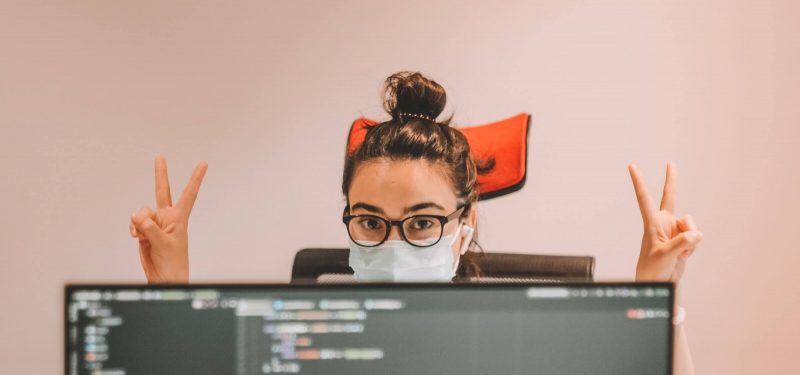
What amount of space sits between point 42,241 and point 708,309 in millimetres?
2162

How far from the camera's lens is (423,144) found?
4.00 ft

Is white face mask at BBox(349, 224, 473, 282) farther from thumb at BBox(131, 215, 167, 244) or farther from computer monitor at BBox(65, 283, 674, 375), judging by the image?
computer monitor at BBox(65, 283, 674, 375)

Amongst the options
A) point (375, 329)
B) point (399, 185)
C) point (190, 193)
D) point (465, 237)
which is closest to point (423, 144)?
point (399, 185)

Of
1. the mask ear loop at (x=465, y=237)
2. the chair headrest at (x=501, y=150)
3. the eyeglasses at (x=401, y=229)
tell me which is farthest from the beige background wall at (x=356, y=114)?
the eyeglasses at (x=401, y=229)

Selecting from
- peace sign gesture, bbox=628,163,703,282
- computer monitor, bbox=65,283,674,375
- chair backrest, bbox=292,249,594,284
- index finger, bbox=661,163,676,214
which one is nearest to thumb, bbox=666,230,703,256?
peace sign gesture, bbox=628,163,703,282

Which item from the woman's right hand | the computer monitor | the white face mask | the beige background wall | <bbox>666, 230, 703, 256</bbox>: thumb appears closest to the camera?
the computer monitor

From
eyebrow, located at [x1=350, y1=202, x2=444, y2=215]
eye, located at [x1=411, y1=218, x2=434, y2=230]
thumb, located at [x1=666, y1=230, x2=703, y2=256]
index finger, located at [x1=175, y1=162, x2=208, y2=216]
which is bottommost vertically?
thumb, located at [x1=666, y1=230, x2=703, y2=256]

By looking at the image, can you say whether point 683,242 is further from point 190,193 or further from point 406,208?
point 190,193

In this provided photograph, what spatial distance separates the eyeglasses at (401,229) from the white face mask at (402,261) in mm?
13

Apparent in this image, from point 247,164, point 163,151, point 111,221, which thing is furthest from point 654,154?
point 111,221

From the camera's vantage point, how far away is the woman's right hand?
99cm

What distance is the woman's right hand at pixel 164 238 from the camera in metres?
0.99

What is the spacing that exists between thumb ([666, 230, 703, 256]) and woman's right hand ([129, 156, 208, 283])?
2.81ft

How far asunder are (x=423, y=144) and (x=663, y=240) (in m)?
0.52
